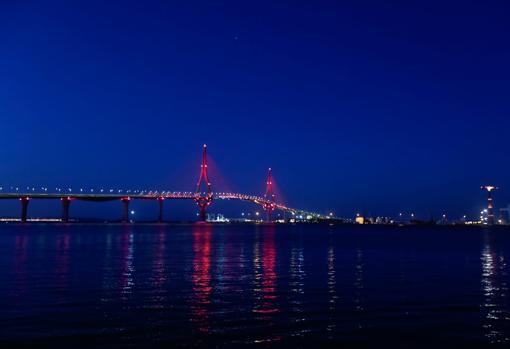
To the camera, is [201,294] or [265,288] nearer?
[201,294]

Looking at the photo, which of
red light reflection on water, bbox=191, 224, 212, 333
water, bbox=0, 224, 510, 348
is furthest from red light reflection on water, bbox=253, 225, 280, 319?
red light reflection on water, bbox=191, 224, 212, 333

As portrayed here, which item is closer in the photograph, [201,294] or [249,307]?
[249,307]

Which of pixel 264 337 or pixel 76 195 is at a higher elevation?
pixel 76 195

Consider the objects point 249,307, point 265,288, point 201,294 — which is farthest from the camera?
point 265,288

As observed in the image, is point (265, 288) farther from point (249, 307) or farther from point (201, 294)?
point (249, 307)

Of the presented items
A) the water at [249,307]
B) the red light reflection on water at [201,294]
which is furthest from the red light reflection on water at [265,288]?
the red light reflection on water at [201,294]

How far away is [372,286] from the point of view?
63.0 ft

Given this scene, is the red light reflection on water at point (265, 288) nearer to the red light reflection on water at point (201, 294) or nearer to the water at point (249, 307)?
the water at point (249, 307)

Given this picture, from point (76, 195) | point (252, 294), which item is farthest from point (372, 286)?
point (76, 195)

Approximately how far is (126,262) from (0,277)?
8.24 m

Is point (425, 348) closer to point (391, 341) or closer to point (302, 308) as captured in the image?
point (391, 341)

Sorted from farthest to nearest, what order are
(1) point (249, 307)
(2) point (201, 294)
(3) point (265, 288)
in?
(3) point (265, 288) → (2) point (201, 294) → (1) point (249, 307)

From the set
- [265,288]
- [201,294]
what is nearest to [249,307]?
[201,294]

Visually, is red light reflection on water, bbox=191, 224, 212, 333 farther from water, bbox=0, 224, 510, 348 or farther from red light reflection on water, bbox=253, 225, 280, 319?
red light reflection on water, bbox=253, 225, 280, 319
